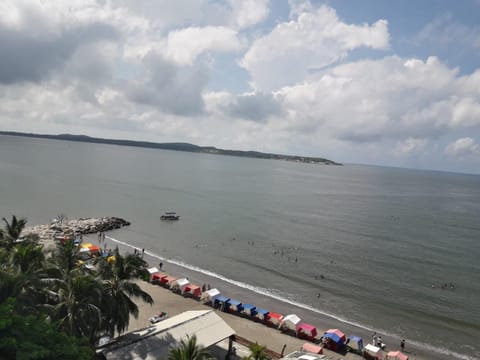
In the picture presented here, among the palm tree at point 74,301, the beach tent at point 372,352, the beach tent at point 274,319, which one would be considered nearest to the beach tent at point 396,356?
the beach tent at point 372,352

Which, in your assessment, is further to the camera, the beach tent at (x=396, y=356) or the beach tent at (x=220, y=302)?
the beach tent at (x=220, y=302)

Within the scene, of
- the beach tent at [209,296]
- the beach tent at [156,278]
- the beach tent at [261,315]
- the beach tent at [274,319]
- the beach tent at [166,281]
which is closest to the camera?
the beach tent at [274,319]

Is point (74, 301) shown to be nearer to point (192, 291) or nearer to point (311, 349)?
point (311, 349)

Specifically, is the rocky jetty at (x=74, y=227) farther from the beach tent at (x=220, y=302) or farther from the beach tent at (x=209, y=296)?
the beach tent at (x=220, y=302)

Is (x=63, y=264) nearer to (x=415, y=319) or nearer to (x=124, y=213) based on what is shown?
(x=415, y=319)

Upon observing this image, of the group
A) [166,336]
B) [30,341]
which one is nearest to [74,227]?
[166,336]

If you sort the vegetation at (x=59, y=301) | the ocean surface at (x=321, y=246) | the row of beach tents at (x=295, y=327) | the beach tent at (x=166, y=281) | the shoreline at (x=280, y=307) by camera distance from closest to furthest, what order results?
1. the vegetation at (x=59, y=301)
2. the row of beach tents at (x=295, y=327)
3. the shoreline at (x=280, y=307)
4. the ocean surface at (x=321, y=246)
5. the beach tent at (x=166, y=281)

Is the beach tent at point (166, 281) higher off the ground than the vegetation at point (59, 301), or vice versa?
the vegetation at point (59, 301)
